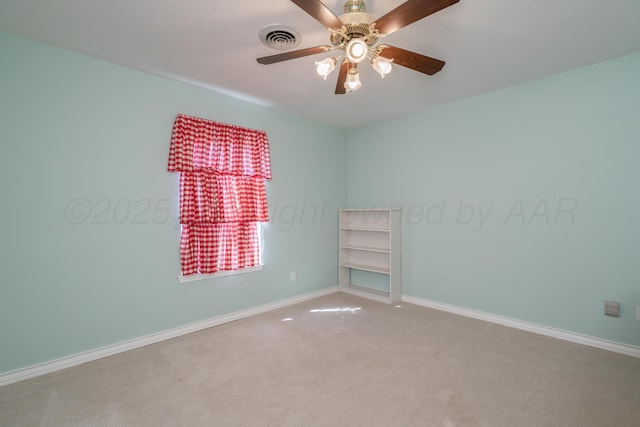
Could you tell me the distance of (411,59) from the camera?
1874 mm

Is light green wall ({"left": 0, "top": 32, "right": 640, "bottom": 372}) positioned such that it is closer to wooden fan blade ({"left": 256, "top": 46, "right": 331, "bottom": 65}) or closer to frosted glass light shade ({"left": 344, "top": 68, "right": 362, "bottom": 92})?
wooden fan blade ({"left": 256, "top": 46, "right": 331, "bottom": 65})

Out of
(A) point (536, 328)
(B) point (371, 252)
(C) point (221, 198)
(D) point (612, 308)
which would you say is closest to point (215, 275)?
(C) point (221, 198)

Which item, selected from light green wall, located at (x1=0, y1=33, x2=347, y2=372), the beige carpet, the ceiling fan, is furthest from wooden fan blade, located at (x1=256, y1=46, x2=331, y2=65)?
the beige carpet

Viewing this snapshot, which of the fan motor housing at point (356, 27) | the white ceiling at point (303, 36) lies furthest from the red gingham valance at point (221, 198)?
the fan motor housing at point (356, 27)

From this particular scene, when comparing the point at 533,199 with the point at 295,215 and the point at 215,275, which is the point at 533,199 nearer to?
the point at 295,215

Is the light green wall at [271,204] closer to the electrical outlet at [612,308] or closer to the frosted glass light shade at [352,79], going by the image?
the electrical outlet at [612,308]

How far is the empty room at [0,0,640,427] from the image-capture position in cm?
192

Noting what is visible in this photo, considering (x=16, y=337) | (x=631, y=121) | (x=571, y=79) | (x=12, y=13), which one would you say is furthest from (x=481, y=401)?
(x=12, y=13)

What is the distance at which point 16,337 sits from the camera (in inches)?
86.4

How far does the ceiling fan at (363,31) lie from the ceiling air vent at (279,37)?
0.28m

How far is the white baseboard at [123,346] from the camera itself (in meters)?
2.20

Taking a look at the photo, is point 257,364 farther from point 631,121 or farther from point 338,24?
point 631,121

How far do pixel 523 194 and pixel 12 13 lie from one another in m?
4.25

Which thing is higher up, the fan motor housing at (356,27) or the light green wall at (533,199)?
the fan motor housing at (356,27)
